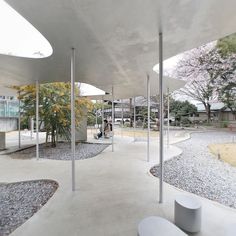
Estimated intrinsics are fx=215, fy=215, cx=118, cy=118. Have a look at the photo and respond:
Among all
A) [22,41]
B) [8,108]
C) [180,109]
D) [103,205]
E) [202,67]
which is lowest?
[103,205]

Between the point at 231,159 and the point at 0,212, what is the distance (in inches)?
288

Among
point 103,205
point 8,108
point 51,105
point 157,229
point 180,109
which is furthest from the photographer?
point 180,109

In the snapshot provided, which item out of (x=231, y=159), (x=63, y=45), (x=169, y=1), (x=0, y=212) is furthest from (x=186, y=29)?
(x=231, y=159)

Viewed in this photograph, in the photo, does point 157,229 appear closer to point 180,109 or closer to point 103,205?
point 103,205

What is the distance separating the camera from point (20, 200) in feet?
12.2

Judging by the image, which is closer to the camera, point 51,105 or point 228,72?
point 51,105

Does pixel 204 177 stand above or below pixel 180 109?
below

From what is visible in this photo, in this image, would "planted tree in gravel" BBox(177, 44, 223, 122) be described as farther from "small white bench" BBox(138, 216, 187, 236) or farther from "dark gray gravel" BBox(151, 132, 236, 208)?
"small white bench" BBox(138, 216, 187, 236)

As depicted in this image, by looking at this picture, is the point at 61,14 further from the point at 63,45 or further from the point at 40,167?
the point at 40,167

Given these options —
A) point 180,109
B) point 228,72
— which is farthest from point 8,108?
point 180,109

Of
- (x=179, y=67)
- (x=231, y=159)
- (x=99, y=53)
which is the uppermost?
(x=179, y=67)

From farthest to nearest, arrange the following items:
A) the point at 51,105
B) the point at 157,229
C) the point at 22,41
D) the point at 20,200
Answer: the point at 51,105 < the point at 22,41 < the point at 20,200 < the point at 157,229

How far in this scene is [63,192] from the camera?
3.86 metres

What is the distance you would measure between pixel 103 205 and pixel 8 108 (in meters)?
19.8
